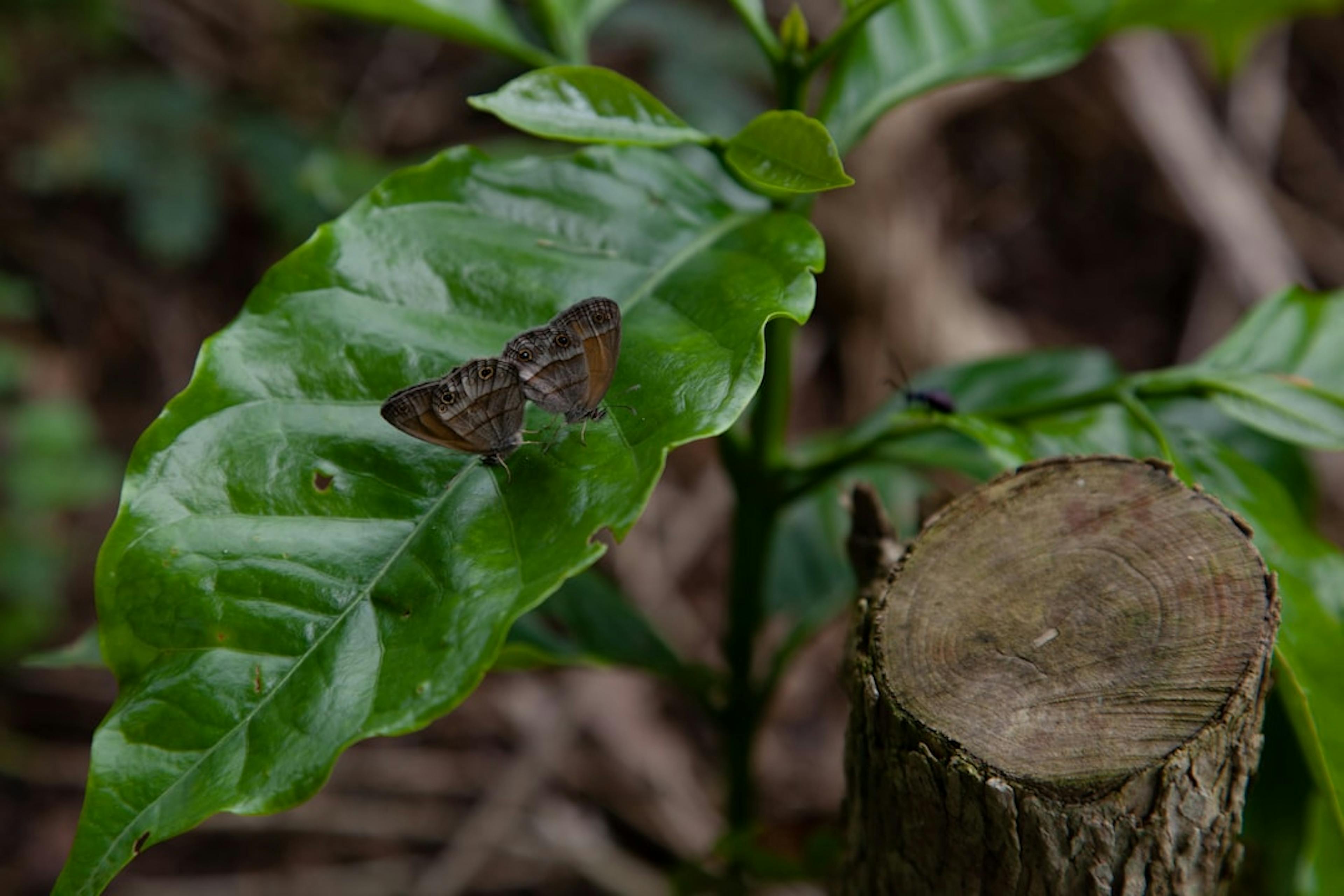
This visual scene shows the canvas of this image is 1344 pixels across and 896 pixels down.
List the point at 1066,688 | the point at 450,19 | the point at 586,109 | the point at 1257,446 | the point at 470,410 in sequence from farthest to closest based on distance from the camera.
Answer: the point at 1257,446
the point at 450,19
the point at 586,109
the point at 470,410
the point at 1066,688

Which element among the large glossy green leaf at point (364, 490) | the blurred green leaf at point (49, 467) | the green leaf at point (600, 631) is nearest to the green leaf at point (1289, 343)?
the large glossy green leaf at point (364, 490)

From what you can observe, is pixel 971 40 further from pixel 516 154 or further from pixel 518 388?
pixel 516 154

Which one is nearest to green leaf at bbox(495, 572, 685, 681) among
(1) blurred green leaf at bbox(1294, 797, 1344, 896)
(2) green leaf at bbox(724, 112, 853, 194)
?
(2) green leaf at bbox(724, 112, 853, 194)

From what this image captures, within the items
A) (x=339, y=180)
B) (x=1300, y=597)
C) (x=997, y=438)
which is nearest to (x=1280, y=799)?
(x=1300, y=597)

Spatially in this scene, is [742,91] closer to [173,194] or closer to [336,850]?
[173,194]

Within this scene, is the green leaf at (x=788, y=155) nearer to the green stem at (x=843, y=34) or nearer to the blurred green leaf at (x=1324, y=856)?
the green stem at (x=843, y=34)

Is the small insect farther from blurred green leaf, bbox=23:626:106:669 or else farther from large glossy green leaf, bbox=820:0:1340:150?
blurred green leaf, bbox=23:626:106:669

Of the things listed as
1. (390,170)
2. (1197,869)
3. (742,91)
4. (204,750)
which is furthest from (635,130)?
(742,91)
